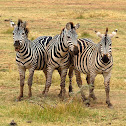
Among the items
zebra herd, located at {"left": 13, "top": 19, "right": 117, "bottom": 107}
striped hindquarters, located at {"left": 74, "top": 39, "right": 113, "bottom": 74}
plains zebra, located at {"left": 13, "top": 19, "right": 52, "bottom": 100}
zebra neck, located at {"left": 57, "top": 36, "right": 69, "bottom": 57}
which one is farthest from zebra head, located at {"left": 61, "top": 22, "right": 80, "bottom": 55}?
plains zebra, located at {"left": 13, "top": 19, "right": 52, "bottom": 100}

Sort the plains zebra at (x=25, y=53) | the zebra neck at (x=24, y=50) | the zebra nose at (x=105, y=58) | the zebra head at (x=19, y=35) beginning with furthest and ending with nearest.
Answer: the zebra neck at (x=24, y=50), the plains zebra at (x=25, y=53), the zebra head at (x=19, y=35), the zebra nose at (x=105, y=58)

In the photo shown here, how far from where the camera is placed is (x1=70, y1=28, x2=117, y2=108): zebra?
7.87m

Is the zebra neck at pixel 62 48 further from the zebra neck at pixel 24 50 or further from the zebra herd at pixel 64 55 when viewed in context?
the zebra neck at pixel 24 50

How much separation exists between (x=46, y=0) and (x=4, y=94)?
1245 inches

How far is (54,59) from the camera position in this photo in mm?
8820

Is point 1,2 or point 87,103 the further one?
point 1,2

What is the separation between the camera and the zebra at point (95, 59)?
7867 millimetres

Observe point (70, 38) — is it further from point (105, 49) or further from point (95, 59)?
point (105, 49)

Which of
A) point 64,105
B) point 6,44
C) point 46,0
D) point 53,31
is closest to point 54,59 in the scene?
point 64,105

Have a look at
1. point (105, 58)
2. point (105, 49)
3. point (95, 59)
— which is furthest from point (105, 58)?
point (95, 59)

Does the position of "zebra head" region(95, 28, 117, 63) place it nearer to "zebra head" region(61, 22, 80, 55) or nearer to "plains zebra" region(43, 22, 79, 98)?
"zebra head" region(61, 22, 80, 55)

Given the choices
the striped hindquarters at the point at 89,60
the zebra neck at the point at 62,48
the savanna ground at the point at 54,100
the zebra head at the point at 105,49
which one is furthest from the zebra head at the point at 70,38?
the savanna ground at the point at 54,100

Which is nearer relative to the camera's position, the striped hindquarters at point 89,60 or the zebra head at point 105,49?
the zebra head at point 105,49

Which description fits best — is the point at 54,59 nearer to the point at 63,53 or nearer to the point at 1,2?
the point at 63,53
